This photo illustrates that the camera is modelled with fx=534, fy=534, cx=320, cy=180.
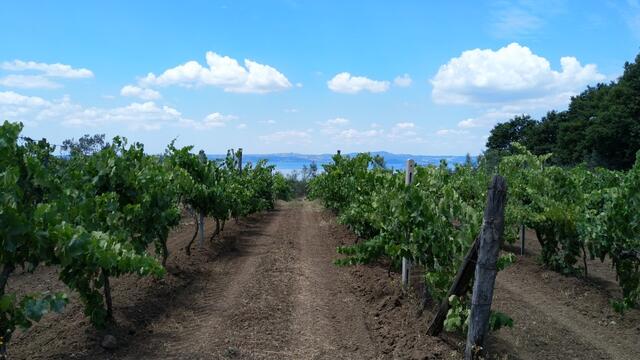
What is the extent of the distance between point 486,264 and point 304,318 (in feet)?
10.6

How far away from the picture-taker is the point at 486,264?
485 centimetres

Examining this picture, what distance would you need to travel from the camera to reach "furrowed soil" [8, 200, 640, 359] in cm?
601

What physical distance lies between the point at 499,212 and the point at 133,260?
10.6 feet

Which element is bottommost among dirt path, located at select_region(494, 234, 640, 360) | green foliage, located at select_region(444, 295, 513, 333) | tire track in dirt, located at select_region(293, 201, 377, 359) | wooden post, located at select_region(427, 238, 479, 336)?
dirt path, located at select_region(494, 234, 640, 360)

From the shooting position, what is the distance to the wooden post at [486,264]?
15.6 ft

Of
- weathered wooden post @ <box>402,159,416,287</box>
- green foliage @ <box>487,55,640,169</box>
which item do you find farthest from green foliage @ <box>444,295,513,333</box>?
green foliage @ <box>487,55,640,169</box>

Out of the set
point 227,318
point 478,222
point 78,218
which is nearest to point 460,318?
point 478,222

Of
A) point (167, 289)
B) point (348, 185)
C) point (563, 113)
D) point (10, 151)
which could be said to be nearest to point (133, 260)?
point (10, 151)

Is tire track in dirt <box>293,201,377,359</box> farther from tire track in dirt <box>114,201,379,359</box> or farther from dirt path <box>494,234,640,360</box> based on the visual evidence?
dirt path <box>494,234,640,360</box>

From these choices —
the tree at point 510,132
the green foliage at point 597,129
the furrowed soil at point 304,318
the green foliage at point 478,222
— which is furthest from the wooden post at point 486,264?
the tree at point 510,132

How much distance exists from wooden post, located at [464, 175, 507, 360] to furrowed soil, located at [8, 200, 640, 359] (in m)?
0.73

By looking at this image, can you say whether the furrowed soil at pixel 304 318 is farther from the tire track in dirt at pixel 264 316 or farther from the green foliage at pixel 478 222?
the green foliage at pixel 478 222

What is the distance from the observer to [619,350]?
22.0ft

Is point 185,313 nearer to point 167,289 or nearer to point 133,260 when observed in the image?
point 167,289
